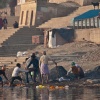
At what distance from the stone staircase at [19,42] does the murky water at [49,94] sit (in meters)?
15.8

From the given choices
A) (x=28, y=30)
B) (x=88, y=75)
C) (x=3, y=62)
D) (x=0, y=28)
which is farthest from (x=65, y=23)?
(x=88, y=75)

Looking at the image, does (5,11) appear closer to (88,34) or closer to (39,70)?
(88,34)

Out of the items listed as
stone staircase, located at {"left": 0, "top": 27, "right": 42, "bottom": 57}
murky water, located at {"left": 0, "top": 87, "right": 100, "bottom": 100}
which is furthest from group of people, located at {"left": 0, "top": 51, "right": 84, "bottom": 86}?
stone staircase, located at {"left": 0, "top": 27, "right": 42, "bottom": 57}

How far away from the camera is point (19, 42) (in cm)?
4462

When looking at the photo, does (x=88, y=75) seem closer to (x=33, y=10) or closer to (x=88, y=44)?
(x=88, y=44)

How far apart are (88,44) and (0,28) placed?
13.8m

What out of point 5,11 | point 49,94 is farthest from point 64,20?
point 49,94

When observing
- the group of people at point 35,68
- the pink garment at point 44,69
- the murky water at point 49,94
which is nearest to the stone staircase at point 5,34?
the group of people at point 35,68

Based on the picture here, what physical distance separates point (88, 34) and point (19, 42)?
640 centimetres

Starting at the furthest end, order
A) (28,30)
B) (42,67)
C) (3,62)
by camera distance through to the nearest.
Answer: (28,30) → (3,62) → (42,67)

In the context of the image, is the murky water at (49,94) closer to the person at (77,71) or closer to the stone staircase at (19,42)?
the person at (77,71)

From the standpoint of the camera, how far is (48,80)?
29.2 m

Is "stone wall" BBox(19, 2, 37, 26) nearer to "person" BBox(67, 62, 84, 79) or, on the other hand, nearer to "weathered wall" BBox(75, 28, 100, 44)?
"weathered wall" BBox(75, 28, 100, 44)

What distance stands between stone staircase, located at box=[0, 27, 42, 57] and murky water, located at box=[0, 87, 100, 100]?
51.7ft
